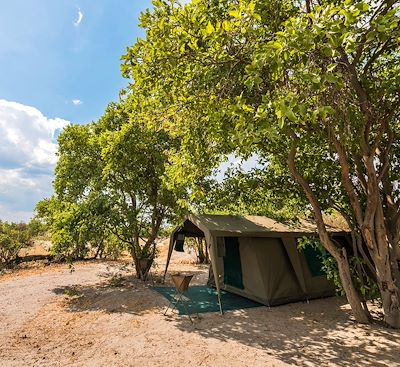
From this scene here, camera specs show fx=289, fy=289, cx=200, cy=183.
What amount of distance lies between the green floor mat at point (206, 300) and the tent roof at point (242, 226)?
2.01 meters

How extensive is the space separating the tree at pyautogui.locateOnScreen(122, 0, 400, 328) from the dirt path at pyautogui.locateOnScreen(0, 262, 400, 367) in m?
1.31

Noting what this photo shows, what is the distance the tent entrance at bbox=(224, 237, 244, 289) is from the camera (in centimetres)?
957

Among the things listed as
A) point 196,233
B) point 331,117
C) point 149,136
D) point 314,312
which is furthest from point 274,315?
point 149,136

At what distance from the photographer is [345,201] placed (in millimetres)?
7867

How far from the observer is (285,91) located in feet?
13.0

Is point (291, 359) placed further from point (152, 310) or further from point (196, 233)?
point (196, 233)

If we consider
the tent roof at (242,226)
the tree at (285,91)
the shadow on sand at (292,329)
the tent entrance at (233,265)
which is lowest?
the shadow on sand at (292,329)

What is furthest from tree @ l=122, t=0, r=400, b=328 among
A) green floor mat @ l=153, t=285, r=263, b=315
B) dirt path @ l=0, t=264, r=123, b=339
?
dirt path @ l=0, t=264, r=123, b=339

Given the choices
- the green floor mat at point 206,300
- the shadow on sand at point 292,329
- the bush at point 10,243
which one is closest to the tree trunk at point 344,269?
the shadow on sand at point 292,329

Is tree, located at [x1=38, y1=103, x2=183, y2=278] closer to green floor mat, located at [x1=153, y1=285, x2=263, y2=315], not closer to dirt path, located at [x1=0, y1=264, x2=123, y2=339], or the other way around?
dirt path, located at [x1=0, y1=264, x2=123, y2=339]

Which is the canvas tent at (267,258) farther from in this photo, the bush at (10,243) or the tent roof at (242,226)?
the bush at (10,243)

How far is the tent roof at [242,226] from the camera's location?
820 cm

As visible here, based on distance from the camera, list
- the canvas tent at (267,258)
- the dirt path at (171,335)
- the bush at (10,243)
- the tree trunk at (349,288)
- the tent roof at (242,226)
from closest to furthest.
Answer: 1. the dirt path at (171,335)
2. the tree trunk at (349,288)
3. the tent roof at (242,226)
4. the canvas tent at (267,258)
5. the bush at (10,243)

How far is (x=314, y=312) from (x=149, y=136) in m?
7.80
